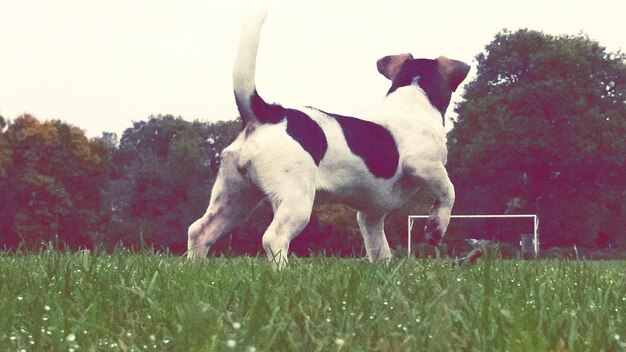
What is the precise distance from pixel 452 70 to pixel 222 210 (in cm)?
283

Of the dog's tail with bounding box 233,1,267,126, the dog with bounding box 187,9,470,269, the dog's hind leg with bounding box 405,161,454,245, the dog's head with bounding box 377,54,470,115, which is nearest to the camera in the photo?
the dog with bounding box 187,9,470,269

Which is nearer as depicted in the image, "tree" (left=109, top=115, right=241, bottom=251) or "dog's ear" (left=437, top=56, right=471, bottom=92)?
"dog's ear" (left=437, top=56, right=471, bottom=92)

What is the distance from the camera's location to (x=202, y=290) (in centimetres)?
337

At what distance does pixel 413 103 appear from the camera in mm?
7805

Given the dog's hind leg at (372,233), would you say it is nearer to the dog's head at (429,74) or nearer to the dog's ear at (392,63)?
the dog's head at (429,74)

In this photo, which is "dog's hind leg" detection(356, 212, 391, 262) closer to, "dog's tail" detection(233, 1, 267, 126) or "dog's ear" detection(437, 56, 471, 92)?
"dog's ear" detection(437, 56, 471, 92)

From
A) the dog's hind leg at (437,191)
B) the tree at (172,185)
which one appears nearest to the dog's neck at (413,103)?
the dog's hind leg at (437,191)

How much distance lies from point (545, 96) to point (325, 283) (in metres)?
35.5

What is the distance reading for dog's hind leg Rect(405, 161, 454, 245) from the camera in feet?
23.6

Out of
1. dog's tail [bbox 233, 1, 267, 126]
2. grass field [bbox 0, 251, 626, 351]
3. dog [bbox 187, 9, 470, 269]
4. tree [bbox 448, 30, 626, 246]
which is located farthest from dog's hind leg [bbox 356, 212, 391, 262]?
tree [bbox 448, 30, 626, 246]

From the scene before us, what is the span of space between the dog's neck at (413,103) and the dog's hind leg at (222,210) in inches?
72.1

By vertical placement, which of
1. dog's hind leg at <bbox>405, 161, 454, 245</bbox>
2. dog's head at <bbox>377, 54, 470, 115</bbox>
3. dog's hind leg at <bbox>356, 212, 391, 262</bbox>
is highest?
dog's head at <bbox>377, 54, 470, 115</bbox>

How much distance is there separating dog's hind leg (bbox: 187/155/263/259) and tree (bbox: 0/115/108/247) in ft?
106

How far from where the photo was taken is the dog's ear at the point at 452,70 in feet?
26.7
